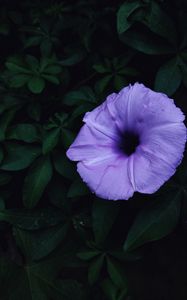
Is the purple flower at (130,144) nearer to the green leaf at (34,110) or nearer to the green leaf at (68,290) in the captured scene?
the green leaf at (34,110)

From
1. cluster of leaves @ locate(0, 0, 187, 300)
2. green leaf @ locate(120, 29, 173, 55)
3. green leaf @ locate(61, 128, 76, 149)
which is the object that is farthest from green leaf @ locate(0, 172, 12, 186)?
green leaf @ locate(120, 29, 173, 55)

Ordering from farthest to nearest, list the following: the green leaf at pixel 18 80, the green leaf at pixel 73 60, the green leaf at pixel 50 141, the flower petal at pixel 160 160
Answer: the green leaf at pixel 73 60 < the green leaf at pixel 18 80 < the green leaf at pixel 50 141 < the flower petal at pixel 160 160

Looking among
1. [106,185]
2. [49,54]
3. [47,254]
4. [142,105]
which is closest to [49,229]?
[47,254]

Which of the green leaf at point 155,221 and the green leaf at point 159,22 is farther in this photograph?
the green leaf at point 159,22

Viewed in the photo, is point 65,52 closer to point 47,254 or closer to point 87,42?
point 87,42

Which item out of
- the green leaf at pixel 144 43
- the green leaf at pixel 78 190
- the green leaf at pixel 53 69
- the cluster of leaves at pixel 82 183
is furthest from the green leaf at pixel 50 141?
the green leaf at pixel 144 43

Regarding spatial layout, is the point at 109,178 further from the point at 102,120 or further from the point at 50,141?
the point at 50,141

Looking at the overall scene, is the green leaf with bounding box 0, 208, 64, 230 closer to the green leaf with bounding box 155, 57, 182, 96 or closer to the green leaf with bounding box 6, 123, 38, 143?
the green leaf with bounding box 6, 123, 38, 143
